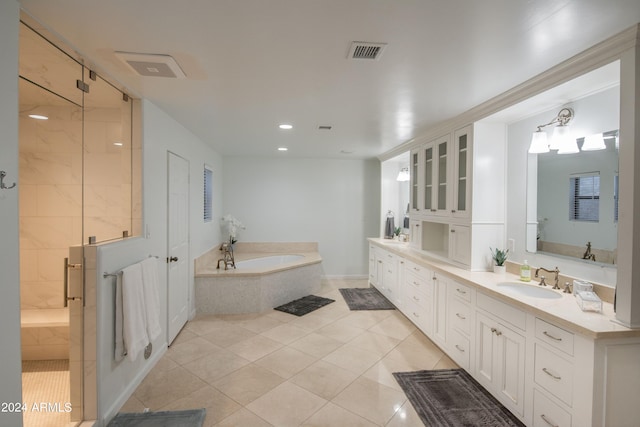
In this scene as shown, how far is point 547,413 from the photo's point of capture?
6.31ft

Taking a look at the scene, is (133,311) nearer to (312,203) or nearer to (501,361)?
(501,361)

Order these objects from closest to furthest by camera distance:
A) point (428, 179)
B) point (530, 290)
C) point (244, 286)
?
point (530, 290), point (428, 179), point (244, 286)

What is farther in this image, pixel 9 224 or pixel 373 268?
pixel 373 268

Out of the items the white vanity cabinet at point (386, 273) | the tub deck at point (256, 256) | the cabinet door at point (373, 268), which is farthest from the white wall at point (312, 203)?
the white vanity cabinet at point (386, 273)

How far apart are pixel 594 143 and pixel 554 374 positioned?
1718 mm

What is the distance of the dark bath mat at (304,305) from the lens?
177 inches

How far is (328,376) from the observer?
2.78m

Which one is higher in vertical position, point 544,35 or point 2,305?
point 544,35

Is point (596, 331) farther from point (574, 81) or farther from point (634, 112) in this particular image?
point (574, 81)

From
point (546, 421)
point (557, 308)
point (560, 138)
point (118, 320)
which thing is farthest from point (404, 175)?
point (118, 320)

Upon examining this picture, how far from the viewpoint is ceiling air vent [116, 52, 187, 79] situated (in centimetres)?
192

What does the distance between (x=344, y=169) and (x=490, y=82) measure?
4137 mm

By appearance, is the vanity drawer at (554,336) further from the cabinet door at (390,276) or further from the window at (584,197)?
the cabinet door at (390,276)

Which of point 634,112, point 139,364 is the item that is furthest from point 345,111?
point 139,364
